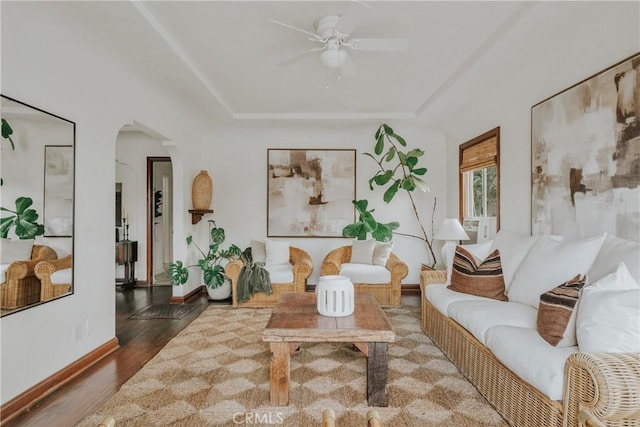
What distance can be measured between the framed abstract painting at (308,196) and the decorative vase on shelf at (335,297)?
3.19 meters

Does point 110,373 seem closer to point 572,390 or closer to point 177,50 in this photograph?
point 177,50

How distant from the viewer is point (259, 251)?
529cm

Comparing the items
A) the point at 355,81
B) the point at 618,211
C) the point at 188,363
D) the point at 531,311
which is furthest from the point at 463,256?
the point at 188,363

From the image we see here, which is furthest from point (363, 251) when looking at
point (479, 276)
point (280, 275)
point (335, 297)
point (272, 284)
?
point (335, 297)

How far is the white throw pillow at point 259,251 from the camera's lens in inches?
207

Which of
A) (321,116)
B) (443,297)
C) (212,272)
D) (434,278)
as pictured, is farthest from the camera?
(321,116)

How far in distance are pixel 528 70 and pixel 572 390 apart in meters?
2.82

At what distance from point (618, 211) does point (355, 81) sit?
256 cm

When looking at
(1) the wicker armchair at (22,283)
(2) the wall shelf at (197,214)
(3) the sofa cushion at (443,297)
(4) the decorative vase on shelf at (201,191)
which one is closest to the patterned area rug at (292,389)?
(3) the sofa cushion at (443,297)

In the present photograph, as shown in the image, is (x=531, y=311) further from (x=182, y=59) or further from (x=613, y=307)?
(x=182, y=59)

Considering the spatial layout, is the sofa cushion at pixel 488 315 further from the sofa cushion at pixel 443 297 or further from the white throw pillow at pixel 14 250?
the white throw pillow at pixel 14 250

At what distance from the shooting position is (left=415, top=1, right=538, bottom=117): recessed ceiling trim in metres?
2.50

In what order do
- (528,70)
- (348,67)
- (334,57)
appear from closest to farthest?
(334,57) → (348,67) → (528,70)

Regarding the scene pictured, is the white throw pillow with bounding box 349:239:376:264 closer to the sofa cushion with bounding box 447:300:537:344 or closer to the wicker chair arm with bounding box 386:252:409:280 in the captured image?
the wicker chair arm with bounding box 386:252:409:280
